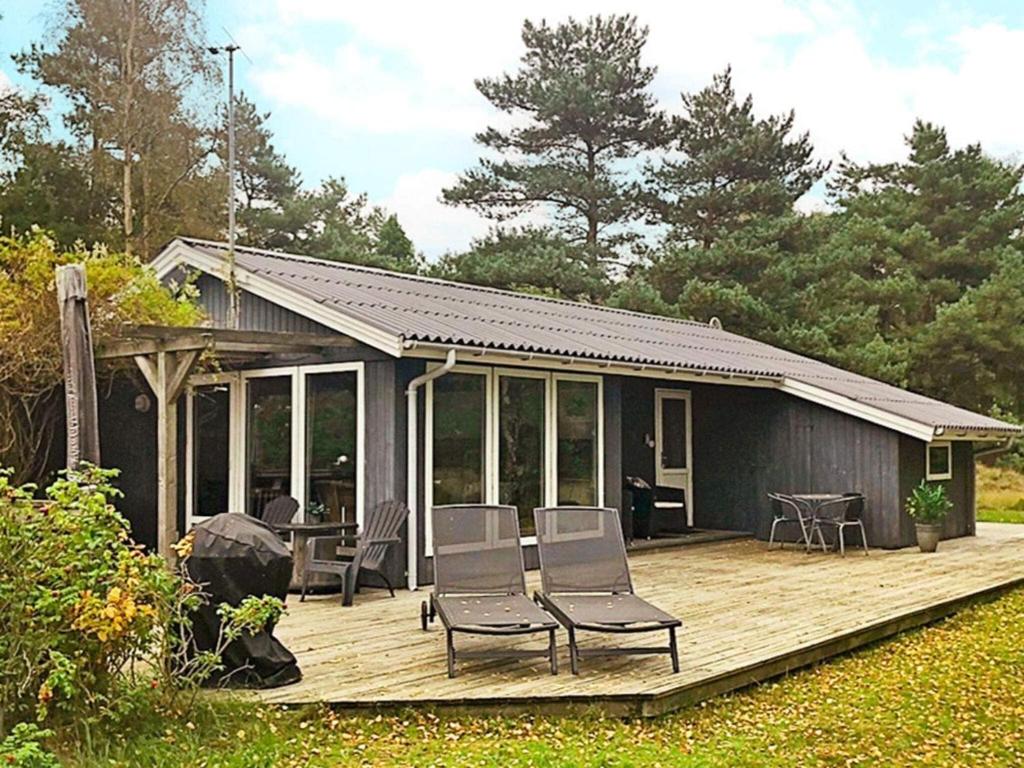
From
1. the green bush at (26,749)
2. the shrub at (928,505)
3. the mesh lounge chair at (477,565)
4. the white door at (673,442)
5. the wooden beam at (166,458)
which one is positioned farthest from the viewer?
the white door at (673,442)

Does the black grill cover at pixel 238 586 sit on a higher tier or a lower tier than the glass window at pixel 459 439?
lower

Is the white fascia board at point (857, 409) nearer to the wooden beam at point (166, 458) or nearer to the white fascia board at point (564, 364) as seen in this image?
the white fascia board at point (564, 364)

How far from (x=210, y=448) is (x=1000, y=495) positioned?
58.8 feet

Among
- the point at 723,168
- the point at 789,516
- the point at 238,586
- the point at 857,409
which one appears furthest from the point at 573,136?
the point at 238,586

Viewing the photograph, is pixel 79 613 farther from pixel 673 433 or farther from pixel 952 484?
pixel 952 484

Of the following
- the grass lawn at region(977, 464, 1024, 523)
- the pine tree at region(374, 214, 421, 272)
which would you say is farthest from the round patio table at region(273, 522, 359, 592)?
the pine tree at region(374, 214, 421, 272)

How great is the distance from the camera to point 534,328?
1080cm

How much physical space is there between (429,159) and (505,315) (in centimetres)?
1945

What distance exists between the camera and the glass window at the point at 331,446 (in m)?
8.95

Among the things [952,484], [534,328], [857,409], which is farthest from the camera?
[952,484]

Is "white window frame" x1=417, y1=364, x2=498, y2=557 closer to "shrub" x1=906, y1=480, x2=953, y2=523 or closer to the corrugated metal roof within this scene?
the corrugated metal roof

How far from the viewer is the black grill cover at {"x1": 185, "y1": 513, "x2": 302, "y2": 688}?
5355 millimetres

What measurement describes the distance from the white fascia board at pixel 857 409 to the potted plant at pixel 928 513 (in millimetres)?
588

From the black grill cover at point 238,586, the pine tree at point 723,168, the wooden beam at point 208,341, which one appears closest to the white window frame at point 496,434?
the wooden beam at point 208,341
